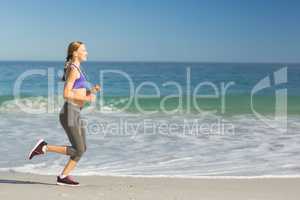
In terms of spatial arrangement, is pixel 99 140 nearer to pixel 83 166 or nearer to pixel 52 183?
pixel 83 166

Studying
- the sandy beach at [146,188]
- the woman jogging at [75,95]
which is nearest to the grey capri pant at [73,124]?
the woman jogging at [75,95]

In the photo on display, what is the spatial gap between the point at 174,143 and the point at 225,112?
30.3ft

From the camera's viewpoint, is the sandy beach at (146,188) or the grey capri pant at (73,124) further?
the grey capri pant at (73,124)

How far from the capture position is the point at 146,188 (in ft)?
19.7

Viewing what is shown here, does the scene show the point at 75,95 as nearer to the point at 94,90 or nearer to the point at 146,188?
the point at 94,90

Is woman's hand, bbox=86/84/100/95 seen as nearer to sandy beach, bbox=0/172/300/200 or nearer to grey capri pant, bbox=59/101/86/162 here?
grey capri pant, bbox=59/101/86/162

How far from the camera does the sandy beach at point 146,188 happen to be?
17.8 ft

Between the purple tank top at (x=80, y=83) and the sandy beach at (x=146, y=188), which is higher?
the purple tank top at (x=80, y=83)

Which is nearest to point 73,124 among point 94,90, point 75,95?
point 75,95

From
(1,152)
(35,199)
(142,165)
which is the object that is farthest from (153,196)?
(1,152)

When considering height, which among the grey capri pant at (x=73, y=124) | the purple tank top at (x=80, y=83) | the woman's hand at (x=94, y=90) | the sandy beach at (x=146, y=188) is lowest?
the sandy beach at (x=146, y=188)

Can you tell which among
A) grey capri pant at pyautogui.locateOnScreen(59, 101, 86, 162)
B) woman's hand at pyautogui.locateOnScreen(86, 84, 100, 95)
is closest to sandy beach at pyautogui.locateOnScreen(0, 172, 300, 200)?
grey capri pant at pyautogui.locateOnScreen(59, 101, 86, 162)

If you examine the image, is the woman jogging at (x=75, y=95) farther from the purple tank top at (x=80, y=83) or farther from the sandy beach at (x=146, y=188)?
the sandy beach at (x=146, y=188)

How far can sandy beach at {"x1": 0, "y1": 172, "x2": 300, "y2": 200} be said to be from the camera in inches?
214
